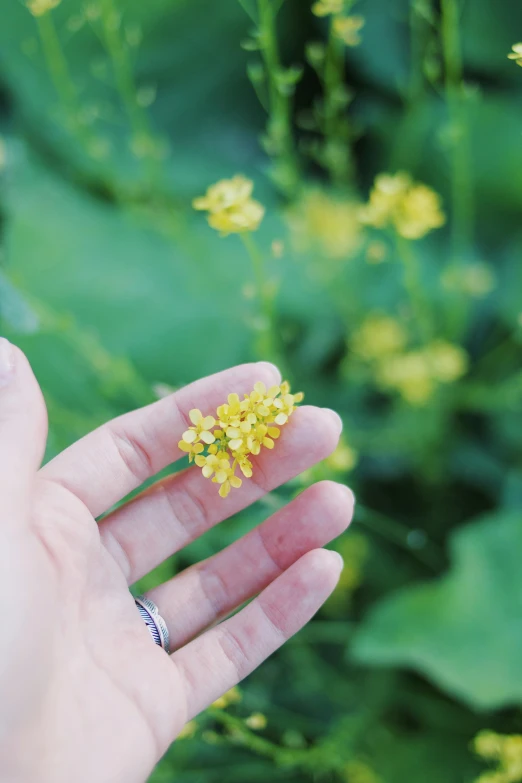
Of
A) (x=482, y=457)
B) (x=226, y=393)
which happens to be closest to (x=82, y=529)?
(x=226, y=393)

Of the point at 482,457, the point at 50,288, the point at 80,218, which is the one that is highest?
the point at 80,218

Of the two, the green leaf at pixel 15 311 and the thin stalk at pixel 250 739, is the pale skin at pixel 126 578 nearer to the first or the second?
the thin stalk at pixel 250 739

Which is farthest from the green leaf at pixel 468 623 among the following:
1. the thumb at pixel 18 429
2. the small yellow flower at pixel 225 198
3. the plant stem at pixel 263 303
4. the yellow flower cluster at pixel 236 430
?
the small yellow flower at pixel 225 198

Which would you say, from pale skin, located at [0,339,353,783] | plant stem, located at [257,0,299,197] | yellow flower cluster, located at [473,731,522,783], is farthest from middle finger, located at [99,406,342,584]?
yellow flower cluster, located at [473,731,522,783]

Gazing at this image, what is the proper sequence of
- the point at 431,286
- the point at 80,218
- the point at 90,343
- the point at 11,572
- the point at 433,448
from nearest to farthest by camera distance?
the point at 11,572 → the point at 90,343 → the point at 433,448 → the point at 431,286 → the point at 80,218

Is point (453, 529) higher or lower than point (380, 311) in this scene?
lower

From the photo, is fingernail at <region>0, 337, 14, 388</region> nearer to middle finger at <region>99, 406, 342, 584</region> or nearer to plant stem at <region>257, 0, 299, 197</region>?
middle finger at <region>99, 406, 342, 584</region>

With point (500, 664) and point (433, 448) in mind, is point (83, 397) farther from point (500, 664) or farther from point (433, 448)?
point (500, 664)

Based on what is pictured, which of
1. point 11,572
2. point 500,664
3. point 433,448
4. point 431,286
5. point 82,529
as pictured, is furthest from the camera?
point 431,286
